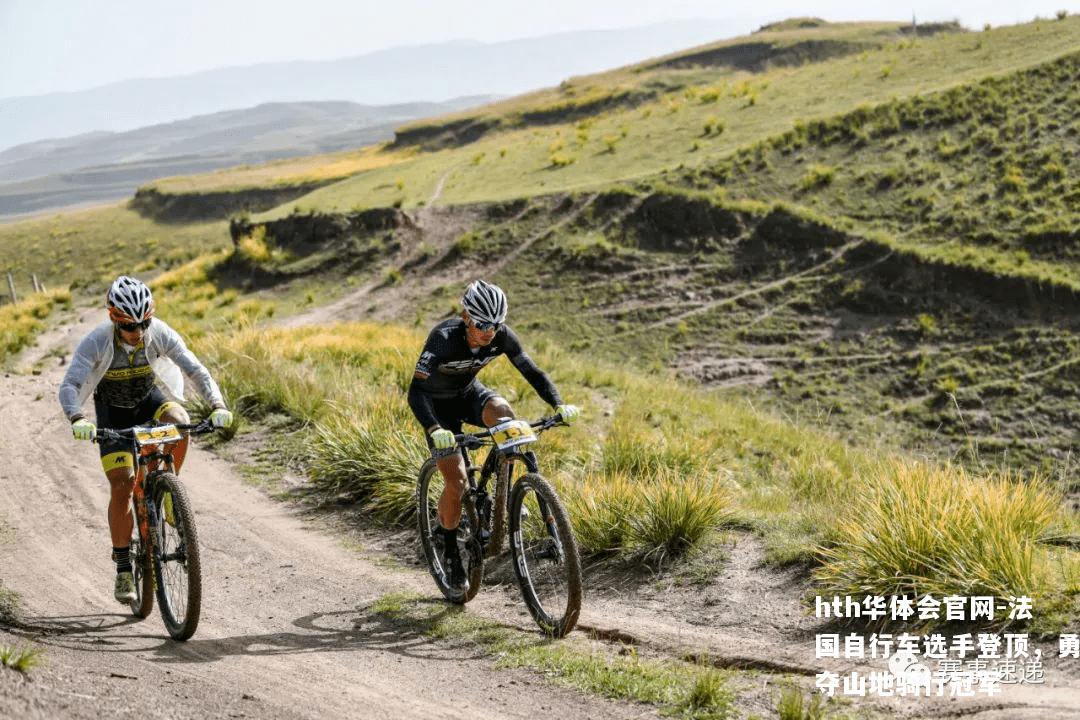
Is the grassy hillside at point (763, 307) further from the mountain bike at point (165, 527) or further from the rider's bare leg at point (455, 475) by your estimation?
the mountain bike at point (165, 527)

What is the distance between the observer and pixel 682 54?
316 feet

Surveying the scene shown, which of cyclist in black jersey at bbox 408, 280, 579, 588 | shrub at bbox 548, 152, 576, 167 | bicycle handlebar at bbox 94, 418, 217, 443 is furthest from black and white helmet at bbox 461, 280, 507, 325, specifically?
shrub at bbox 548, 152, 576, 167

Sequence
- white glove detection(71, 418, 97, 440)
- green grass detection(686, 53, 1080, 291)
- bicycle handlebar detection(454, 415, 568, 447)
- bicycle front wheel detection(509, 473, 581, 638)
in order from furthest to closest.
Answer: green grass detection(686, 53, 1080, 291), bicycle handlebar detection(454, 415, 568, 447), bicycle front wheel detection(509, 473, 581, 638), white glove detection(71, 418, 97, 440)

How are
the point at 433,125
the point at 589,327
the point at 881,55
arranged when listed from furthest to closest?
the point at 433,125
the point at 881,55
the point at 589,327

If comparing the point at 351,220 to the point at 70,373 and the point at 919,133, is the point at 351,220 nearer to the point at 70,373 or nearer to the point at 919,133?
the point at 919,133

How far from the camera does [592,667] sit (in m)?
6.15

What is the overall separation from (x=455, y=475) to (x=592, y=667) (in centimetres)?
172

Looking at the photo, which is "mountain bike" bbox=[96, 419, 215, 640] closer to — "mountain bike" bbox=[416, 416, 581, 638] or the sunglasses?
the sunglasses

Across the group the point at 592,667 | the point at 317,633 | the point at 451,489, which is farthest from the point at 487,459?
the point at 317,633

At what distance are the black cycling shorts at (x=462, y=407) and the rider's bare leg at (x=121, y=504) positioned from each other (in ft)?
7.09

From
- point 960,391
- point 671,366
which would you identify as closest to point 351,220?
point 671,366

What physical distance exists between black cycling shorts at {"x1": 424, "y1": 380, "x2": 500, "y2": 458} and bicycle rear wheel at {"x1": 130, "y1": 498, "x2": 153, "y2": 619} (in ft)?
7.22

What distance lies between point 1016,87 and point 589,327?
1785 centimetres

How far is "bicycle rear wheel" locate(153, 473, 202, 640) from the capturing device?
6.50 meters
